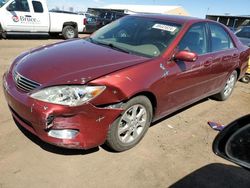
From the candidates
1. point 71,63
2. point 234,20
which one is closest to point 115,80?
point 71,63

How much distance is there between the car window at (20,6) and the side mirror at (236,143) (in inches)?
472

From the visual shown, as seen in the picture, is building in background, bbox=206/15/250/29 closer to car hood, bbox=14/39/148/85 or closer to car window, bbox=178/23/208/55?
car window, bbox=178/23/208/55

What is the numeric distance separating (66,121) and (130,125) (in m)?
0.93

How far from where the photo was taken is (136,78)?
3496 mm

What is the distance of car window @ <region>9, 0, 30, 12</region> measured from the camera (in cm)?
1202

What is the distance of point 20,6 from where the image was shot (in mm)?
12312

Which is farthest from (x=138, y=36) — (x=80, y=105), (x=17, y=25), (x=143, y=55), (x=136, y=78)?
(x=17, y=25)

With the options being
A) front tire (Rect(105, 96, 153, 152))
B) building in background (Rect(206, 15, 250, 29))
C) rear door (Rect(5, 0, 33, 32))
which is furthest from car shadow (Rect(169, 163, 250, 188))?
building in background (Rect(206, 15, 250, 29))

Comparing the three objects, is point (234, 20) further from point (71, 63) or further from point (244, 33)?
point (71, 63)

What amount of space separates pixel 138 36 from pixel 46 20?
9955 mm

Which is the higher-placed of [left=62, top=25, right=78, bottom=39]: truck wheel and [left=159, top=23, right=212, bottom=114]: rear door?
[left=159, top=23, right=212, bottom=114]: rear door

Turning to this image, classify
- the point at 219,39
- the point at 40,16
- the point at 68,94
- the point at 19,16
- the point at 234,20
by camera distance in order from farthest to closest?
the point at 234,20, the point at 40,16, the point at 19,16, the point at 219,39, the point at 68,94

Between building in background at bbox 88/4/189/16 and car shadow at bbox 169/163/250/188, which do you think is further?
building in background at bbox 88/4/189/16

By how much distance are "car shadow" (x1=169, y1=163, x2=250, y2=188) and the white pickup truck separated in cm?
1091
